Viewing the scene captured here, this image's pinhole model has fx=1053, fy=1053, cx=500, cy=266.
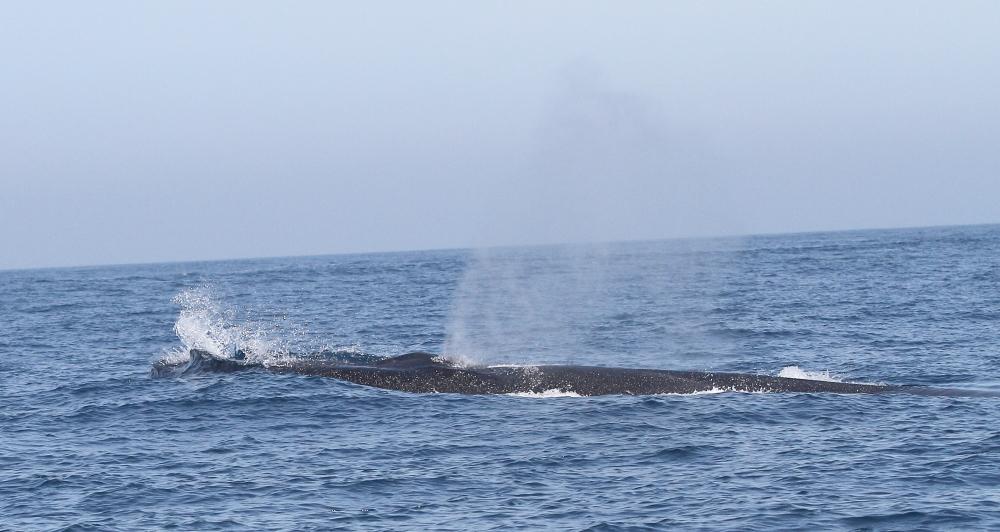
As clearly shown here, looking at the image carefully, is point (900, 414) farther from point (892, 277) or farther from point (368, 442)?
point (892, 277)

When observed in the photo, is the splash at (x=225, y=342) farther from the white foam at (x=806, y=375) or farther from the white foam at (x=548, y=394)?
the white foam at (x=806, y=375)

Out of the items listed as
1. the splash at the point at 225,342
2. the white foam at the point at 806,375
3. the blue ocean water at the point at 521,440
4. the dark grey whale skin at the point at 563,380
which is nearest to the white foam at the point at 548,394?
the dark grey whale skin at the point at 563,380

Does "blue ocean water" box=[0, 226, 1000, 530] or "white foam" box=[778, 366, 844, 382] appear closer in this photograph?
"blue ocean water" box=[0, 226, 1000, 530]

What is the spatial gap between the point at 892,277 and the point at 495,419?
183ft

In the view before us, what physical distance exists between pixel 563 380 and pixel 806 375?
669cm

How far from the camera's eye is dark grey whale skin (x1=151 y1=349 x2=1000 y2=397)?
25.8 metres

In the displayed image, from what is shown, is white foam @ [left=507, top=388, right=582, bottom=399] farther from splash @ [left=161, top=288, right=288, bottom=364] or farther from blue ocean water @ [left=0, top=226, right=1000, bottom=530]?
splash @ [left=161, top=288, right=288, bottom=364]

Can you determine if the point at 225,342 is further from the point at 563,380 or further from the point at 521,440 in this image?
the point at 521,440

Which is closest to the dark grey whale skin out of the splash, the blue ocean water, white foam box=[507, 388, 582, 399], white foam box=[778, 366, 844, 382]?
white foam box=[507, 388, 582, 399]

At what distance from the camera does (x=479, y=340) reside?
44219 millimetres

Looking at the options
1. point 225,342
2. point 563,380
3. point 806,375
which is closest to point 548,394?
point 563,380

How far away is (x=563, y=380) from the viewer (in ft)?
88.4

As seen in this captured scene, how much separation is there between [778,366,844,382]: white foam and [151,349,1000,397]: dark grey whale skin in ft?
3.23

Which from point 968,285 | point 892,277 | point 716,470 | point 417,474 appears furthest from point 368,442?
point 892,277
